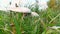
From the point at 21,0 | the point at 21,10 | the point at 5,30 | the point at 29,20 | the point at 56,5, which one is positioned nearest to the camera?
the point at 21,10

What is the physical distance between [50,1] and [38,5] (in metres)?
1.09

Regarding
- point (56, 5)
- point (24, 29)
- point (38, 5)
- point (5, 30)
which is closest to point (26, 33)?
point (24, 29)

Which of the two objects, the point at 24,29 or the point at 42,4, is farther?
the point at 42,4

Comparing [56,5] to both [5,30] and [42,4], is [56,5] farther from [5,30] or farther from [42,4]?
[5,30]

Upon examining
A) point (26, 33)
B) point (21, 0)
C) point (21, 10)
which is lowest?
point (26, 33)

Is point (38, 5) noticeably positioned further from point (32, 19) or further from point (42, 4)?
point (32, 19)

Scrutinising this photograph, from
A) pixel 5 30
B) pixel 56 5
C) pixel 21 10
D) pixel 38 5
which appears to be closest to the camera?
pixel 21 10

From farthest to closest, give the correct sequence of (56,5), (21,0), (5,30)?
(56,5) → (21,0) → (5,30)

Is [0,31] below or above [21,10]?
below

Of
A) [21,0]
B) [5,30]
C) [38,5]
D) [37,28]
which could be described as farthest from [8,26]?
[38,5]

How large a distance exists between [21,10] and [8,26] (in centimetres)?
40

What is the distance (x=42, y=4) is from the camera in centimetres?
181

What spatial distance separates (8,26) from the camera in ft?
3.76

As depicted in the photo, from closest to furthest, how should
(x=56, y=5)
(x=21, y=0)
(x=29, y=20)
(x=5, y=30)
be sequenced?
(x=5, y=30) → (x=29, y=20) → (x=21, y=0) → (x=56, y=5)
